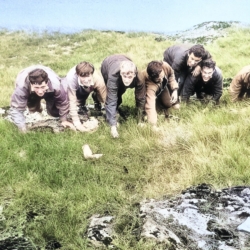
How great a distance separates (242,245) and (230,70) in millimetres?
9176

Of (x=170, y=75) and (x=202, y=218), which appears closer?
(x=202, y=218)

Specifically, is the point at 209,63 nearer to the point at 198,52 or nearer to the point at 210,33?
the point at 198,52

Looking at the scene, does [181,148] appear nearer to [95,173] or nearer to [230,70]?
[95,173]

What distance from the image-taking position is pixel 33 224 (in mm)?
4250

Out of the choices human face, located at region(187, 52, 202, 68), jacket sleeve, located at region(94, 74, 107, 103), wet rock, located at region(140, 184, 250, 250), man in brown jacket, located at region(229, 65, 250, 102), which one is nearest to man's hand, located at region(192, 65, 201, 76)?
human face, located at region(187, 52, 202, 68)

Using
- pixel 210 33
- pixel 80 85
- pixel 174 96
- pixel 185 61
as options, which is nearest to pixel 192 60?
pixel 185 61

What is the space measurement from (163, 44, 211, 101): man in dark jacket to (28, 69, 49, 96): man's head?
300 centimetres

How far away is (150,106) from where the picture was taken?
703 cm

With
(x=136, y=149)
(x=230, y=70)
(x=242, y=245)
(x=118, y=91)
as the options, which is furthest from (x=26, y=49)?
(x=242, y=245)

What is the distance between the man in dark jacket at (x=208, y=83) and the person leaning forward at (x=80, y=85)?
1929mm

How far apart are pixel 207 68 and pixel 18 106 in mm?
3473

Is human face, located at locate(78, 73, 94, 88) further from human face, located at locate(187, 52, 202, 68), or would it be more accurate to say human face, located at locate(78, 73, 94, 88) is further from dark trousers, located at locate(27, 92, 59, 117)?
human face, located at locate(187, 52, 202, 68)

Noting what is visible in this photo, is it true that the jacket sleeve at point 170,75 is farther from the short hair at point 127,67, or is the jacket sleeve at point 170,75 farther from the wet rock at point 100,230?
the wet rock at point 100,230

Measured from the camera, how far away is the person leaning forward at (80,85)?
6.42 m
